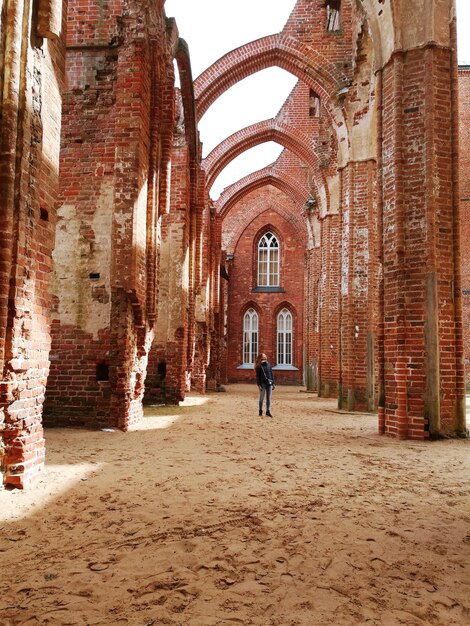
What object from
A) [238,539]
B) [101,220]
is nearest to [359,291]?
[101,220]

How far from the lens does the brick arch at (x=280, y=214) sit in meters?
29.8

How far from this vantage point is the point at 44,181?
16.1 feet

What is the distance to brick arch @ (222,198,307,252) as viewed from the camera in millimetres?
29781

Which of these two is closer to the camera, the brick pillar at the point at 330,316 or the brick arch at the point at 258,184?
the brick pillar at the point at 330,316

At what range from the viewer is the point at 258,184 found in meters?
26.4

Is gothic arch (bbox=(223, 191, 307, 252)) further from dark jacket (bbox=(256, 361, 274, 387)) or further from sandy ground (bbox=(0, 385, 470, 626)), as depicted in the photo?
sandy ground (bbox=(0, 385, 470, 626))

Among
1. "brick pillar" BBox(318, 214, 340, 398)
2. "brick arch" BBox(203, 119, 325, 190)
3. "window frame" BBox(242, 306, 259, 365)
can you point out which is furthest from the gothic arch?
Answer: "brick pillar" BBox(318, 214, 340, 398)

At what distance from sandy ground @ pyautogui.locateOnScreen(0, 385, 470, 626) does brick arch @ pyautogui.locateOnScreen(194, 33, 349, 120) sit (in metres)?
12.2

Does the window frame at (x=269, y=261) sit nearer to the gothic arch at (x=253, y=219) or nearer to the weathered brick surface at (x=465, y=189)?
the gothic arch at (x=253, y=219)

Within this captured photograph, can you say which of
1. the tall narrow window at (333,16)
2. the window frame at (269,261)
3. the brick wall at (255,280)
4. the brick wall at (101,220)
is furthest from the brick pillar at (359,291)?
the window frame at (269,261)

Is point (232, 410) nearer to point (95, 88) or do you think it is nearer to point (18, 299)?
point (95, 88)

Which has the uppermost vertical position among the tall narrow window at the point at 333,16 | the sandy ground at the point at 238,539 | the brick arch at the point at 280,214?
the tall narrow window at the point at 333,16

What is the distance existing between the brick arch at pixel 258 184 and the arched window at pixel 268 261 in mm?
4603

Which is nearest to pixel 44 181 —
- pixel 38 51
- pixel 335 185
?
pixel 38 51
